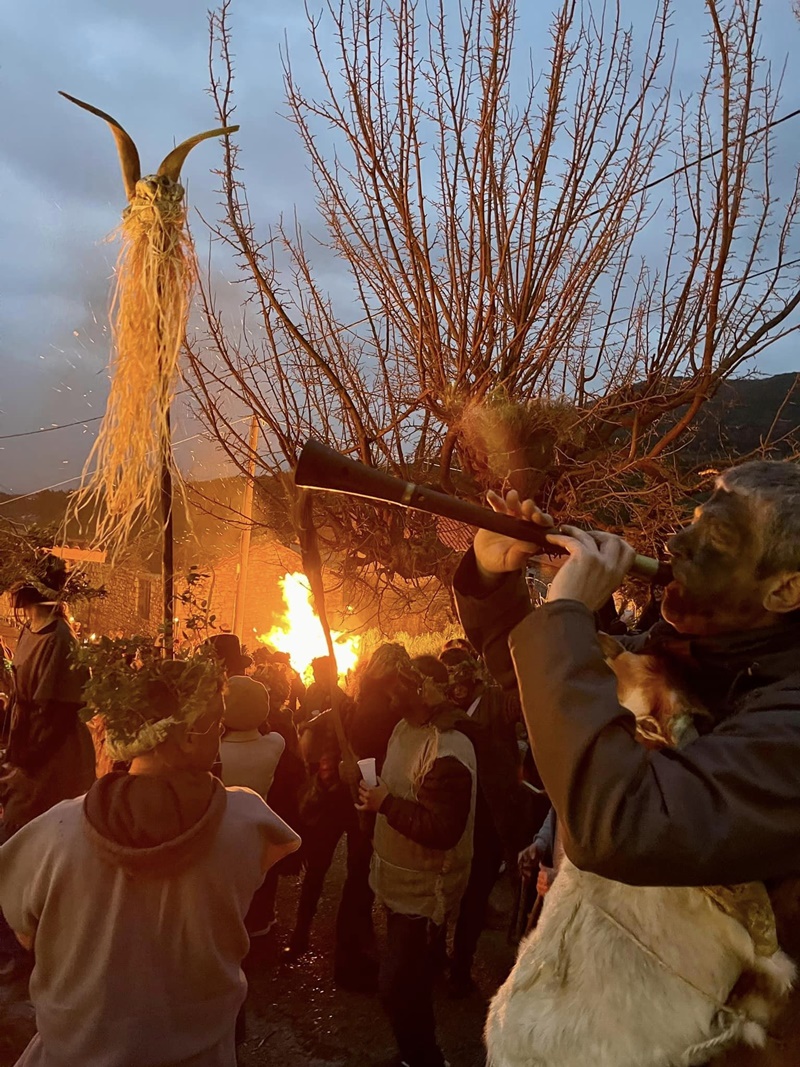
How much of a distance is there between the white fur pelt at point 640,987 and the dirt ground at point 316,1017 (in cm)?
341

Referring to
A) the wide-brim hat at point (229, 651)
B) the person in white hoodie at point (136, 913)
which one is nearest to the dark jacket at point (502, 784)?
the wide-brim hat at point (229, 651)

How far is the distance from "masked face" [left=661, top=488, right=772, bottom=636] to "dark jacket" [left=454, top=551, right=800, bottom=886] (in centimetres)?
20

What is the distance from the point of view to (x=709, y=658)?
1636 mm

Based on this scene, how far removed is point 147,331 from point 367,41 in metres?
3.00

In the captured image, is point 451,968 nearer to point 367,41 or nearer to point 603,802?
point 603,802

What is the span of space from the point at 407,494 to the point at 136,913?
→ 1617mm

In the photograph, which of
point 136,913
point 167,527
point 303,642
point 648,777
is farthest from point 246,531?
point 648,777

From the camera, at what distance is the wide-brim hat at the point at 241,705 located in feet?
16.6

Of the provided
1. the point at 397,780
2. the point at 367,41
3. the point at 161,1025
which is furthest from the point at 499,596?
the point at 367,41

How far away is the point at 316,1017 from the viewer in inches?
189

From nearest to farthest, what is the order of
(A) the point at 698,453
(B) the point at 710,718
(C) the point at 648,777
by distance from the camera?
(C) the point at 648,777, (B) the point at 710,718, (A) the point at 698,453

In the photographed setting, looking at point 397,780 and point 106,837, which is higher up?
point 106,837

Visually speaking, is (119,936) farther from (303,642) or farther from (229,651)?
(303,642)

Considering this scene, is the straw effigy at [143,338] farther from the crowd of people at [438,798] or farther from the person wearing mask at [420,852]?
the person wearing mask at [420,852]
